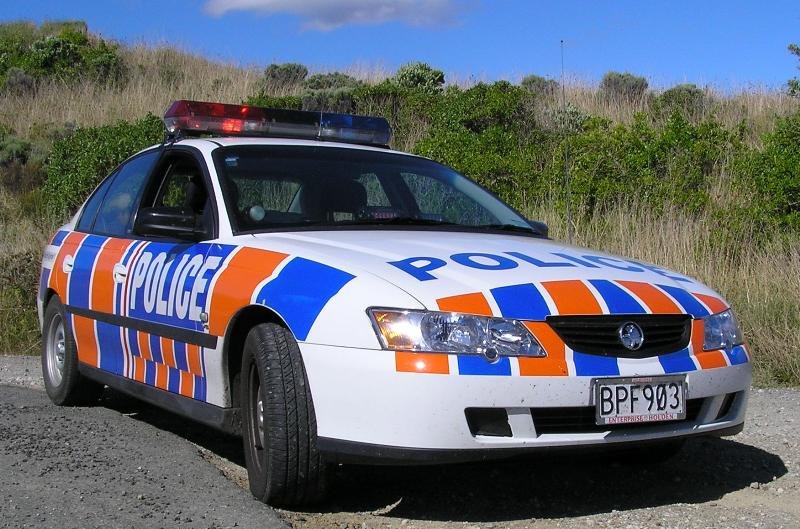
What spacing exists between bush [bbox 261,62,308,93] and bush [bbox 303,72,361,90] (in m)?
0.60

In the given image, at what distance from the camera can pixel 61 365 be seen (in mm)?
6598

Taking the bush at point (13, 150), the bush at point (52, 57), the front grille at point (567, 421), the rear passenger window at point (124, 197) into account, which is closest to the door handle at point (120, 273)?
the rear passenger window at point (124, 197)

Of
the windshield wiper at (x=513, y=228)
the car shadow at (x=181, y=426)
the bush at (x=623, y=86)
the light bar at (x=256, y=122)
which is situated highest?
the bush at (x=623, y=86)

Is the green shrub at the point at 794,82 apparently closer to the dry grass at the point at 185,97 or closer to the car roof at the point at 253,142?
the dry grass at the point at 185,97

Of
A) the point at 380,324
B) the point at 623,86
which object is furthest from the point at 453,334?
the point at 623,86

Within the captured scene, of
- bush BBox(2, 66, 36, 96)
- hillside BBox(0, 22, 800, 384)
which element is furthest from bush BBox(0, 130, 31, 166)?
bush BBox(2, 66, 36, 96)

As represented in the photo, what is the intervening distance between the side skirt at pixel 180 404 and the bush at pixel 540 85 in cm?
1563

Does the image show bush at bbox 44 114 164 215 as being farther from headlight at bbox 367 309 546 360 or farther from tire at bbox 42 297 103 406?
headlight at bbox 367 309 546 360

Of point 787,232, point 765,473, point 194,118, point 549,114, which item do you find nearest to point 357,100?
point 549,114

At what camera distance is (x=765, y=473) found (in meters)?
5.14

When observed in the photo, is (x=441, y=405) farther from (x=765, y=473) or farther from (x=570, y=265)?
(x=765, y=473)

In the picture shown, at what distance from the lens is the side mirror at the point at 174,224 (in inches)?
197

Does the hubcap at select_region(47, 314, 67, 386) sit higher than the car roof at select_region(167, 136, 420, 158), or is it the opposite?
the car roof at select_region(167, 136, 420, 158)

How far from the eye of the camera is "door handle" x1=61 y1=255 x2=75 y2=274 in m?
6.38
